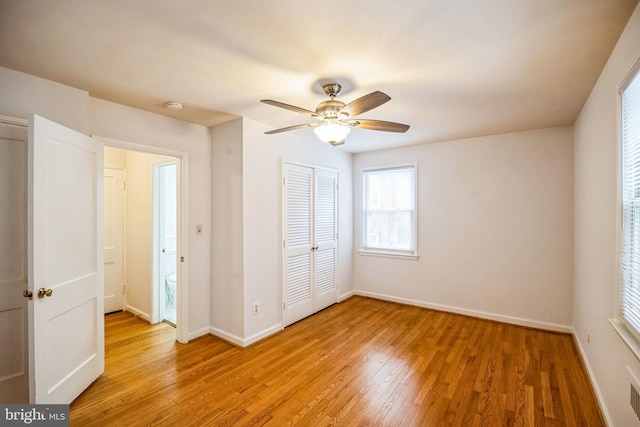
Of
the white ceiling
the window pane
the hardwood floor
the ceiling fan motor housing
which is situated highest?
the white ceiling

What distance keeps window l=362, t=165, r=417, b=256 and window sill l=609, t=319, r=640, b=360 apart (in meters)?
2.65

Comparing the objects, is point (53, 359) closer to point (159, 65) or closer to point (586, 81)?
point (159, 65)

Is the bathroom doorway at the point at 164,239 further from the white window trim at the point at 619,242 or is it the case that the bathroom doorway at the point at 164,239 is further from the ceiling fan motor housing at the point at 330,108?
the white window trim at the point at 619,242

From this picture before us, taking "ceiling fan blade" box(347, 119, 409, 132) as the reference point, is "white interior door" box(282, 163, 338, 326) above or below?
below

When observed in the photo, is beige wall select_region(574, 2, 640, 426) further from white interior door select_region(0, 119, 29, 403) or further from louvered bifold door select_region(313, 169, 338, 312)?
white interior door select_region(0, 119, 29, 403)

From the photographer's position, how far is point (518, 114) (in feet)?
9.87

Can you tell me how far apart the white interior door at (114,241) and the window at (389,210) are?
3697 mm

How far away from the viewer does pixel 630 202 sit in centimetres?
165

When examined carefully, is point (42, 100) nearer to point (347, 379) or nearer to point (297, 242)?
point (297, 242)

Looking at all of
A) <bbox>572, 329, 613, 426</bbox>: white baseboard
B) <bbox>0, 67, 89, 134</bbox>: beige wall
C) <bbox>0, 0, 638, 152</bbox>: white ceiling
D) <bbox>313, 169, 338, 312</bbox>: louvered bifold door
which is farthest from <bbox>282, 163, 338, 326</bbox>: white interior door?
<bbox>572, 329, 613, 426</bbox>: white baseboard

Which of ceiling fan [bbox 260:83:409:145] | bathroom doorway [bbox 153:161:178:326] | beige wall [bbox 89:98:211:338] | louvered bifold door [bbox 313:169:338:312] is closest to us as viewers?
ceiling fan [bbox 260:83:409:145]

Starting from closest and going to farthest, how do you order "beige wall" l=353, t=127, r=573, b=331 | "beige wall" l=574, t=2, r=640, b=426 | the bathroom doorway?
"beige wall" l=574, t=2, r=640, b=426 → "beige wall" l=353, t=127, r=573, b=331 → the bathroom doorway

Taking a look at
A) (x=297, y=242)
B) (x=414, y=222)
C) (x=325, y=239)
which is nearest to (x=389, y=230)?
(x=414, y=222)

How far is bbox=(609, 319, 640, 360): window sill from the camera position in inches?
58.2
